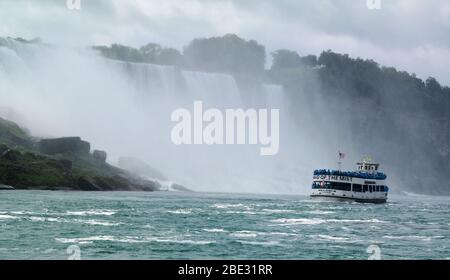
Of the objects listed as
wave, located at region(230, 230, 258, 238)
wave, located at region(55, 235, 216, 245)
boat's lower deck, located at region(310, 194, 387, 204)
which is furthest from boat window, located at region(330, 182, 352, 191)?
wave, located at region(55, 235, 216, 245)

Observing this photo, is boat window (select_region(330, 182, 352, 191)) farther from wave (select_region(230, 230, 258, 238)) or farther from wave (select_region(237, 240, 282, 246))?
wave (select_region(237, 240, 282, 246))

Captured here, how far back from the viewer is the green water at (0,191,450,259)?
39.1 metres

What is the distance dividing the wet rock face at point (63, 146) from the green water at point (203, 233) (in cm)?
4983

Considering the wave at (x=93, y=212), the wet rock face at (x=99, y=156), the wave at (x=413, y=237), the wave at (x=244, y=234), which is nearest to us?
the wave at (x=244, y=234)

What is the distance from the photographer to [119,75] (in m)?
156

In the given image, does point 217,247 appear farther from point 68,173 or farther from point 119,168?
point 119,168

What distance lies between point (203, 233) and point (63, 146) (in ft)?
260

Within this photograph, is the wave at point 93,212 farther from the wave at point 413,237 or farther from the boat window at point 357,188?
the boat window at point 357,188

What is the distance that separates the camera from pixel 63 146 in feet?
407

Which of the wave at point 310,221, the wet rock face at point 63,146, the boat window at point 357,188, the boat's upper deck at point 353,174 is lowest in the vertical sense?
the wave at point 310,221

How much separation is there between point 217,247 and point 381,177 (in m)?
63.0

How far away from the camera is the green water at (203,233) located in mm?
39062

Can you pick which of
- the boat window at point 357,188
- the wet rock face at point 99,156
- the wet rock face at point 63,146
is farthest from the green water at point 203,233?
the wet rock face at point 99,156
